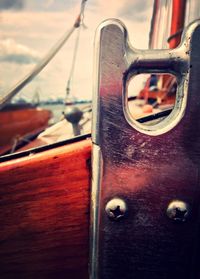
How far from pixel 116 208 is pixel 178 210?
0.12 metres

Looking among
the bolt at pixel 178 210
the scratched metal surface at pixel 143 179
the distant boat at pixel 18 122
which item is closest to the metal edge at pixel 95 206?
the scratched metal surface at pixel 143 179

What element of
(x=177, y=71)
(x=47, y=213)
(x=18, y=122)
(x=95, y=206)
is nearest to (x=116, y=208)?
(x=95, y=206)

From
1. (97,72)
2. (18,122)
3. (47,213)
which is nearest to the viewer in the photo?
(97,72)

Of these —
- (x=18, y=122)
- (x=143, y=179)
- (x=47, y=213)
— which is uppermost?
(x=143, y=179)

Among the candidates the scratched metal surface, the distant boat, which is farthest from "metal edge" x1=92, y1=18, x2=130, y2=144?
the distant boat

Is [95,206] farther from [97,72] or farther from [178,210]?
[97,72]

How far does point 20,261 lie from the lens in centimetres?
68

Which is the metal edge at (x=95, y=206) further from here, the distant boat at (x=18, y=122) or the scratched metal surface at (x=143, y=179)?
the distant boat at (x=18, y=122)

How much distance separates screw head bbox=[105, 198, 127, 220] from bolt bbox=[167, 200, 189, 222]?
0.30 feet

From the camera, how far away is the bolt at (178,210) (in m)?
0.53

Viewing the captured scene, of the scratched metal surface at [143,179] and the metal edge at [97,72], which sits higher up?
the metal edge at [97,72]

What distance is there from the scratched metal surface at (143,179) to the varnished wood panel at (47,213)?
9cm

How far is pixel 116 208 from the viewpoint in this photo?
531 millimetres

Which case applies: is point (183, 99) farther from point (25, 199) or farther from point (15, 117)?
point (15, 117)
